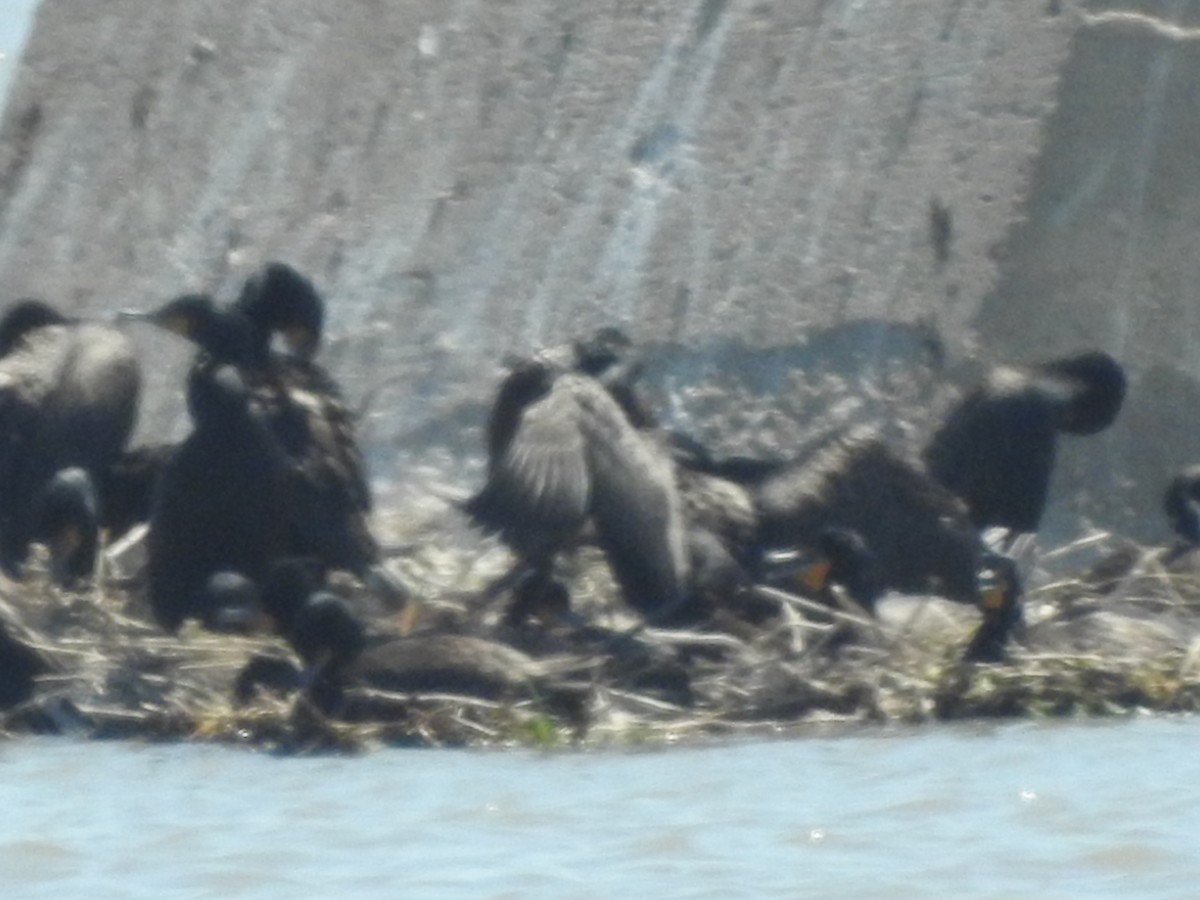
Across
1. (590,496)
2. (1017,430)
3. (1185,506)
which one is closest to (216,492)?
(590,496)

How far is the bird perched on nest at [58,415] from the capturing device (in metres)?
14.9

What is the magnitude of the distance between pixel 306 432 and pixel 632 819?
156 inches

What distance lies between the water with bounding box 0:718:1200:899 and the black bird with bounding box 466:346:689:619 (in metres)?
1.32

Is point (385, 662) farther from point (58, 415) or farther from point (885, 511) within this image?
point (58, 415)

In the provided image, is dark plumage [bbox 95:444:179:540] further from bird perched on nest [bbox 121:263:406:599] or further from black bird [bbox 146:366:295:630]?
black bird [bbox 146:366:295:630]

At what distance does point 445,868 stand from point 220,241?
780cm

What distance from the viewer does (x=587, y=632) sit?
41.5 feet

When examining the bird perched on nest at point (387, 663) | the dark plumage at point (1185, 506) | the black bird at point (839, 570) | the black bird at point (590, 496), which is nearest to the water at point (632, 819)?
the bird perched on nest at point (387, 663)

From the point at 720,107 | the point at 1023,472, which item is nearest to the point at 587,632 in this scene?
the point at 1023,472

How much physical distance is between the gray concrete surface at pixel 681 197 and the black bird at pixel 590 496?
7.14 ft

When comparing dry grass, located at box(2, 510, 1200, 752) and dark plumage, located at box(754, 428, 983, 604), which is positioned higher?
dark plumage, located at box(754, 428, 983, 604)

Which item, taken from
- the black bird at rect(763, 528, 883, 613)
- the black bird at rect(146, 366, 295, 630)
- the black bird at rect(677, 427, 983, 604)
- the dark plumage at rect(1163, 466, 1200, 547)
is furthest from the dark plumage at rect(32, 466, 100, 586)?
the dark plumage at rect(1163, 466, 1200, 547)

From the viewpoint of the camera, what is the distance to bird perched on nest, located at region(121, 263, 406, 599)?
13.9 metres

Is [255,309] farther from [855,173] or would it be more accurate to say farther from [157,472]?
[855,173]
